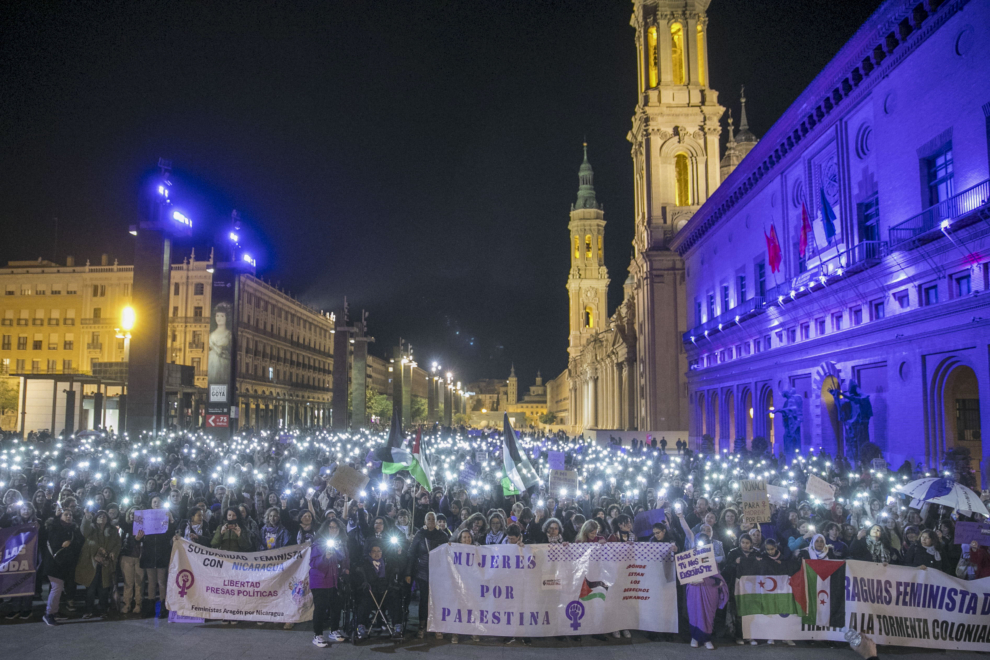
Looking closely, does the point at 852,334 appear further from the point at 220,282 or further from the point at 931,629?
the point at 220,282

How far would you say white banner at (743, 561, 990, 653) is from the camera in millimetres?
8984

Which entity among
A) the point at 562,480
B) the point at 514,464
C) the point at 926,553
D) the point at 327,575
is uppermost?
the point at 514,464

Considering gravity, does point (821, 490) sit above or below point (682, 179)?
below

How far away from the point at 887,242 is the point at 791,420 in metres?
9.65

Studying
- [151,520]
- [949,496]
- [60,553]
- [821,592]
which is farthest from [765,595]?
[60,553]

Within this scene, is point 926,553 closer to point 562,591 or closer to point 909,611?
point 909,611

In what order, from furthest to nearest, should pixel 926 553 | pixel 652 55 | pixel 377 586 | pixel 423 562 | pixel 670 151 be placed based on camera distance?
pixel 652 55 → pixel 670 151 → pixel 423 562 → pixel 377 586 → pixel 926 553

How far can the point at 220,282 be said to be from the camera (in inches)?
1394

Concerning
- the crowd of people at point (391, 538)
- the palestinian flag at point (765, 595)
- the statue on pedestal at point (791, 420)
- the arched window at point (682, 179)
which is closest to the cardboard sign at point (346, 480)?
the crowd of people at point (391, 538)

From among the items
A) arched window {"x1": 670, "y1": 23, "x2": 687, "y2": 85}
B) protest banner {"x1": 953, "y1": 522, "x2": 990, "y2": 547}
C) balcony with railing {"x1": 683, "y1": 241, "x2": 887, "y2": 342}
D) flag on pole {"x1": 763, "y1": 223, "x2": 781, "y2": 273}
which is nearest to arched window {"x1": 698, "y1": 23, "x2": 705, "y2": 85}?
arched window {"x1": 670, "y1": 23, "x2": 687, "y2": 85}

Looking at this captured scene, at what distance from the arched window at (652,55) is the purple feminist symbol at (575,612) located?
53.4 m

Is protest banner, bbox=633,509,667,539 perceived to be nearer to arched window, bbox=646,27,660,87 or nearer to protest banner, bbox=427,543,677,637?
protest banner, bbox=427,543,677,637

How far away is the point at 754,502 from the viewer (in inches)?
439

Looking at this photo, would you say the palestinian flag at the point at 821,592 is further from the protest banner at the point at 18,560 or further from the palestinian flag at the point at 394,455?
the protest banner at the point at 18,560
